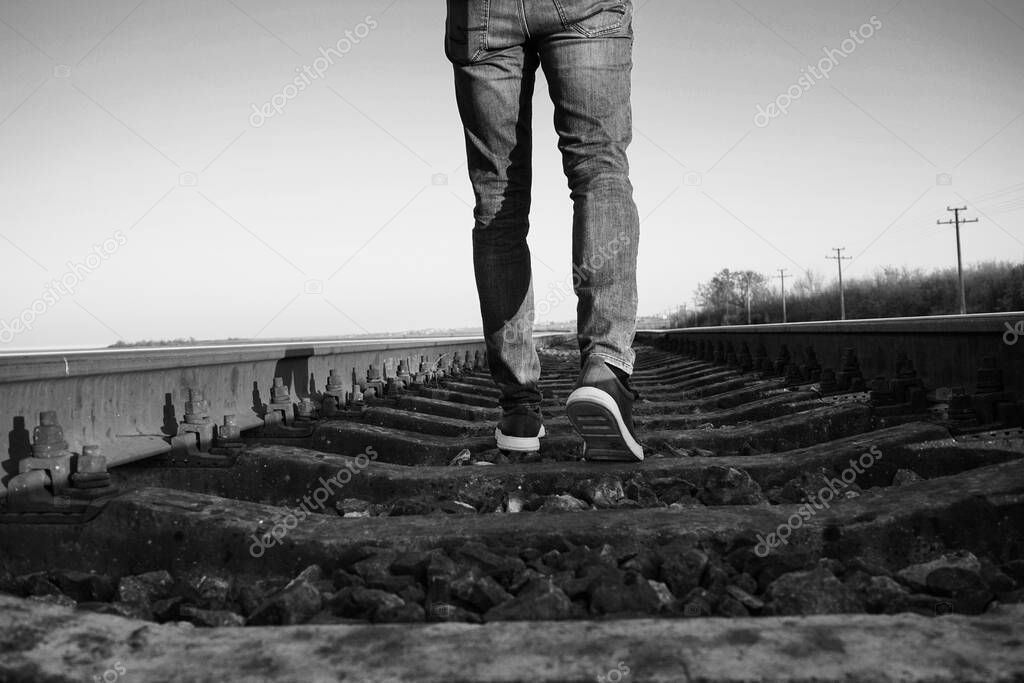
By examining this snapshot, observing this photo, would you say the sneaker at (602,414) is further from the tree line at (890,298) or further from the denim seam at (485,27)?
the tree line at (890,298)

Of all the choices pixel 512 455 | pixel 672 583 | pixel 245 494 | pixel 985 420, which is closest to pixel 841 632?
pixel 672 583

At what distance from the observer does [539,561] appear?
153 centimetres

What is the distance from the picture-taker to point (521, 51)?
8.61ft

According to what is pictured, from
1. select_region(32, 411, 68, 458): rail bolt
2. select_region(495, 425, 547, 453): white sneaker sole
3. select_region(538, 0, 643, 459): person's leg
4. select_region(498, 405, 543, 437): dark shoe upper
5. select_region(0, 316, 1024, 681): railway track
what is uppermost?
select_region(538, 0, 643, 459): person's leg

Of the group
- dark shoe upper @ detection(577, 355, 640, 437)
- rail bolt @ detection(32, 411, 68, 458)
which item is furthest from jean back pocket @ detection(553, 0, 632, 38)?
rail bolt @ detection(32, 411, 68, 458)

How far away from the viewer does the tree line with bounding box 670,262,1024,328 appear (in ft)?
113

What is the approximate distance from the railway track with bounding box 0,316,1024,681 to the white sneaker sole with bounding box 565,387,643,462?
0.09 metres

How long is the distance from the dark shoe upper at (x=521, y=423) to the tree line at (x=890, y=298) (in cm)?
3195

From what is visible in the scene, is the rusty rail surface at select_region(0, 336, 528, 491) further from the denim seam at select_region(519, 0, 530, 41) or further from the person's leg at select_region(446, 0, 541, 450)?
the denim seam at select_region(519, 0, 530, 41)

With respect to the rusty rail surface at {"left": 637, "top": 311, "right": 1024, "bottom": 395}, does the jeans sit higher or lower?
higher

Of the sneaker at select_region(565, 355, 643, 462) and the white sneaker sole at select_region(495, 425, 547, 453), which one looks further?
the white sneaker sole at select_region(495, 425, 547, 453)

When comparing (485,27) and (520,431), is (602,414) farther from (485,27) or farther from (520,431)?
(485,27)

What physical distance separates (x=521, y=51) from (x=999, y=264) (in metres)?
43.5

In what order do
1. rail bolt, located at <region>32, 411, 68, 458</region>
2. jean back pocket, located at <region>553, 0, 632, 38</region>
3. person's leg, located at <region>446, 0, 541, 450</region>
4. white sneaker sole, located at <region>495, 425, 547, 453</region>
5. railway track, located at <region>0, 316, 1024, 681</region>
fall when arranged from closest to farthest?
railway track, located at <region>0, 316, 1024, 681</region>, rail bolt, located at <region>32, 411, 68, 458</region>, jean back pocket, located at <region>553, 0, 632, 38</region>, person's leg, located at <region>446, 0, 541, 450</region>, white sneaker sole, located at <region>495, 425, 547, 453</region>
